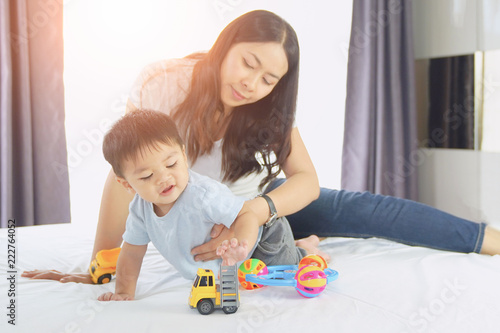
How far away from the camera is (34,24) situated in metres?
2.45

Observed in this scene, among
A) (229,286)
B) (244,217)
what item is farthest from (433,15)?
(229,286)

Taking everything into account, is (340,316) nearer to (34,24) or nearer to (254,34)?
(254,34)

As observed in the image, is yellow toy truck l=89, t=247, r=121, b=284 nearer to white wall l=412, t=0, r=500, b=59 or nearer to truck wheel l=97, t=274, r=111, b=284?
truck wheel l=97, t=274, r=111, b=284

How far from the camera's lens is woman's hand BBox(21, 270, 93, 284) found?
1339 mm

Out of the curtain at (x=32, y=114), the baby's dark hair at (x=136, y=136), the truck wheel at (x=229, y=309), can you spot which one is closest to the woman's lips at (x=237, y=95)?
the baby's dark hair at (x=136, y=136)

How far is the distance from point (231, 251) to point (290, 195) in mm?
529

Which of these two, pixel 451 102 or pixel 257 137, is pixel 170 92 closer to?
pixel 257 137

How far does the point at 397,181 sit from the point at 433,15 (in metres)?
1.00

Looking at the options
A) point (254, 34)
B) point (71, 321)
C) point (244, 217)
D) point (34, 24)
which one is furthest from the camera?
point (34, 24)

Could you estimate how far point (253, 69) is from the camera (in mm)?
1502

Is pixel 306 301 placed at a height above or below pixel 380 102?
below

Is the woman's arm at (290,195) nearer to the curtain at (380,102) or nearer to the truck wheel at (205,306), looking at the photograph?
the truck wheel at (205,306)

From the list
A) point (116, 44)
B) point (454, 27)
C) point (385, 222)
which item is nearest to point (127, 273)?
point (385, 222)

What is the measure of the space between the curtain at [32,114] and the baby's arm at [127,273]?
1.41 metres
